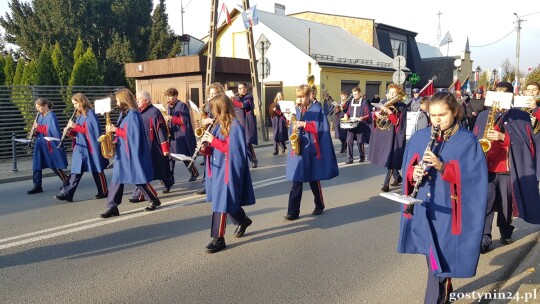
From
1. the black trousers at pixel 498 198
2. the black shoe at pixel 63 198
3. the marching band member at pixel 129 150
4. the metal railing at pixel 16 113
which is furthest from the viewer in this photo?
the metal railing at pixel 16 113

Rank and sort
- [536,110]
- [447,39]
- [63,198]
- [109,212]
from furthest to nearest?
[447,39] → [63,198] → [109,212] → [536,110]

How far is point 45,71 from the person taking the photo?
52.9ft

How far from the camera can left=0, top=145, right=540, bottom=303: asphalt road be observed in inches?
165

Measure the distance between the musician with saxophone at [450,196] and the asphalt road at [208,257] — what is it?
2.87ft

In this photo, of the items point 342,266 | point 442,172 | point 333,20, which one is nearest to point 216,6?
point 342,266

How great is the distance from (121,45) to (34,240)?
84.7ft

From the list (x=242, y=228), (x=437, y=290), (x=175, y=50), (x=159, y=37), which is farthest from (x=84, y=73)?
(x=437, y=290)

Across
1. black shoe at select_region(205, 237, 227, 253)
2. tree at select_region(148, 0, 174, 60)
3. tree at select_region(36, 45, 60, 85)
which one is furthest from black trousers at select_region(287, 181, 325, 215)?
tree at select_region(148, 0, 174, 60)

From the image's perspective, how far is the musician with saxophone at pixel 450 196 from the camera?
3254mm

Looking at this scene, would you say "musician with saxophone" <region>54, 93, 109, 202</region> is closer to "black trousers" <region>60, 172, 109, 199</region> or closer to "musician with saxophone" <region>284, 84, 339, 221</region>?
"black trousers" <region>60, 172, 109, 199</region>

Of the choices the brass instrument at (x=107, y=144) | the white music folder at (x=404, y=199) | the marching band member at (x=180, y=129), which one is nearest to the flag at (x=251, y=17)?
the marching band member at (x=180, y=129)

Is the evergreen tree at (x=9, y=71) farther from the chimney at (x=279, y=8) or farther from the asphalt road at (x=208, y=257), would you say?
the chimney at (x=279, y=8)

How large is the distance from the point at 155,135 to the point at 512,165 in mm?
5173

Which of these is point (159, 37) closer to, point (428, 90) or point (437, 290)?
point (428, 90)
